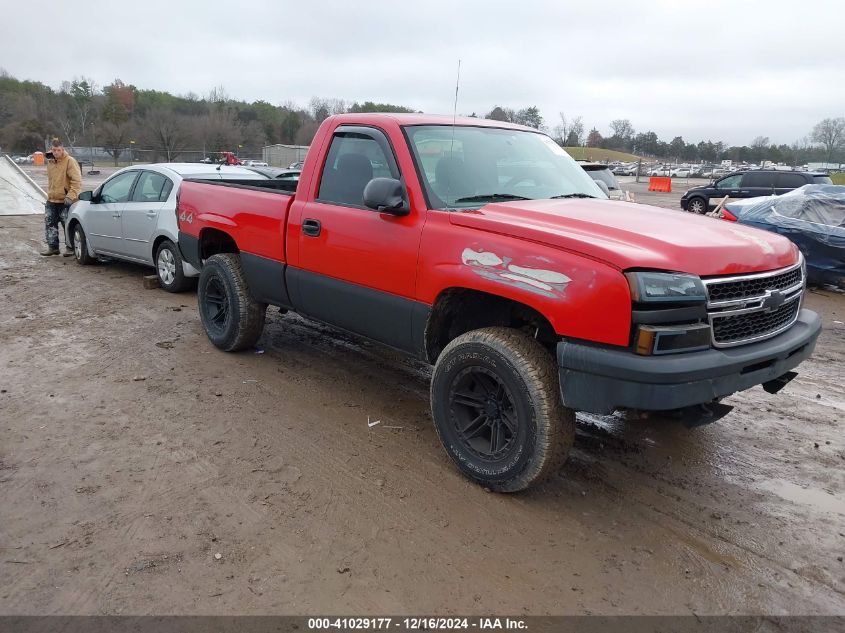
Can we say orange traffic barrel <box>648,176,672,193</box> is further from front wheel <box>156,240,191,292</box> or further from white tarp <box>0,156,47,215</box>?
front wheel <box>156,240,191,292</box>

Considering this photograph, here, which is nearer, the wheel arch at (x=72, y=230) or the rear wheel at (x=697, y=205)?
the wheel arch at (x=72, y=230)

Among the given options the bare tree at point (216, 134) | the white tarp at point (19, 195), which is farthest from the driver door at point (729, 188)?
the bare tree at point (216, 134)

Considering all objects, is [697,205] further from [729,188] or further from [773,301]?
[773,301]

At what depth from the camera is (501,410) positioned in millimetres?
3498

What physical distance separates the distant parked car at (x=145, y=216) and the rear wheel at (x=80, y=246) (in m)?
0.08

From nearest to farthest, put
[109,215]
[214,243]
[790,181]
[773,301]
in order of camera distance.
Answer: [773,301]
[214,243]
[109,215]
[790,181]

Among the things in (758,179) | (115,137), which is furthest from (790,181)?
(115,137)

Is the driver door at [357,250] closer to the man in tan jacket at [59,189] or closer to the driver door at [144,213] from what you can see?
the driver door at [144,213]

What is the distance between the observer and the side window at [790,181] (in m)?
19.7

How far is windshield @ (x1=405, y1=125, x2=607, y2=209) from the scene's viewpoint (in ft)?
13.0

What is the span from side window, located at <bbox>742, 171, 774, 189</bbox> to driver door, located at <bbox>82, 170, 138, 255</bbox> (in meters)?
19.3

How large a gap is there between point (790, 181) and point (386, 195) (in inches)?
810

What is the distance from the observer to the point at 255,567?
290 centimetres

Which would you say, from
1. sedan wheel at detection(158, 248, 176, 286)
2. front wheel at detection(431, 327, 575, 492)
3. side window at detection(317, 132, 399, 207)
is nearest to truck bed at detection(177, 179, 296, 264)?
side window at detection(317, 132, 399, 207)
